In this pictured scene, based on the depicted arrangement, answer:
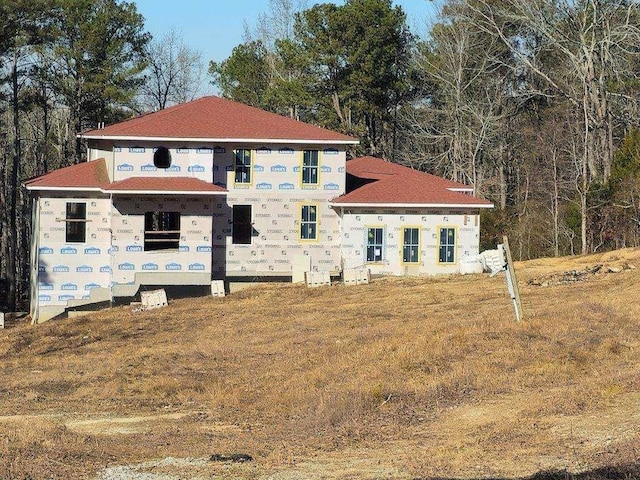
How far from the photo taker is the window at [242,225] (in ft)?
124

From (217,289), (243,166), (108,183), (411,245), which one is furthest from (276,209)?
(108,183)

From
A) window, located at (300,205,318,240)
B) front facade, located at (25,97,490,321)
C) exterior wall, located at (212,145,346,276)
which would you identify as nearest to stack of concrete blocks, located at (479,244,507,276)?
front facade, located at (25,97,490,321)

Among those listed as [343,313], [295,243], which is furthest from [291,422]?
[295,243]

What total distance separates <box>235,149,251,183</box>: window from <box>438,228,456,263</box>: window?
23.2ft

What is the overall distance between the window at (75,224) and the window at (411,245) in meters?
11.0

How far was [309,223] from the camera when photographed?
126 ft

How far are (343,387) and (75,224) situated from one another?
20.2 metres

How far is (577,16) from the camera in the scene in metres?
50.4

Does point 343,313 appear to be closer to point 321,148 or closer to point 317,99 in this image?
point 321,148

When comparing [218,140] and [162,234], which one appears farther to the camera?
[218,140]

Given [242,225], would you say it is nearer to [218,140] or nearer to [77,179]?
[218,140]

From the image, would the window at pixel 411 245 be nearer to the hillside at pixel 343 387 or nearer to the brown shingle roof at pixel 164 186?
the hillside at pixel 343 387

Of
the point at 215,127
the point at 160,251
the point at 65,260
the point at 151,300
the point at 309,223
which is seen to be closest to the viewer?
the point at 151,300

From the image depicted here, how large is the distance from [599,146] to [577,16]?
718 centimetres
